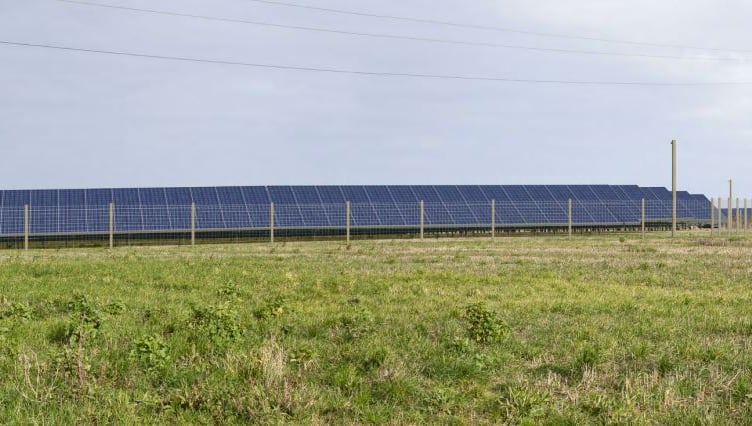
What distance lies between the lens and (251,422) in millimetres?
5887

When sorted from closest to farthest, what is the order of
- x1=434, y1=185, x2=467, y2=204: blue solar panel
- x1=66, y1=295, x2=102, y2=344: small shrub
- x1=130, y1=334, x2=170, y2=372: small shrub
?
x1=130, y1=334, x2=170, y2=372: small shrub
x1=66, y1=295, x2=102, y2=344: small shrub
x1=434, y1=185, x2=467, y2=204: blue solar panel

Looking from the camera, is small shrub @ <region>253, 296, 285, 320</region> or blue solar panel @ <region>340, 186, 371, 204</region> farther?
blue solar panel @ <region>340, 186, 371, 204</region>

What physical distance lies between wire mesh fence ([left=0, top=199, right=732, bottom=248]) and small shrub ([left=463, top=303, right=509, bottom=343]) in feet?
77.5

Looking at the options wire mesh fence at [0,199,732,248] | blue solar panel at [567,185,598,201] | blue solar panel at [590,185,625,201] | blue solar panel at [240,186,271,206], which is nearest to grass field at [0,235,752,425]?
wire mesh fence at [0,199,732,248]

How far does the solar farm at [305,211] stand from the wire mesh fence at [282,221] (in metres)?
0.05

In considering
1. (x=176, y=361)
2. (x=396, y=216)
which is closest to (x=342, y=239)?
(x=396, y=216)

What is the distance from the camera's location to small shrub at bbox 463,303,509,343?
8133 mm

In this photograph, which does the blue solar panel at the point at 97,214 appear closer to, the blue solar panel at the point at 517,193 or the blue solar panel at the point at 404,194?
the blue solar panel at the point at 404,194

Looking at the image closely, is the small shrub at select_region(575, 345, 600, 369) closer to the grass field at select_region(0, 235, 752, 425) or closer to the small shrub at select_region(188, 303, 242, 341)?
the grass field at select_region(0, 235, 752, 425)

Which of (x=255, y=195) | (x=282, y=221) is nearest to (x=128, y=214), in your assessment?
(x=282, y=221)

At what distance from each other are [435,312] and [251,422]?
448cm

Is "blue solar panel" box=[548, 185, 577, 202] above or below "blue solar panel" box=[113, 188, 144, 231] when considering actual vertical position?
above

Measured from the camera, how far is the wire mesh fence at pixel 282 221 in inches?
1259

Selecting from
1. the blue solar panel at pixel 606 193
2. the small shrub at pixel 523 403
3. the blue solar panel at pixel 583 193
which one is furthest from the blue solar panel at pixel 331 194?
the small shrub at pixel 523 403
